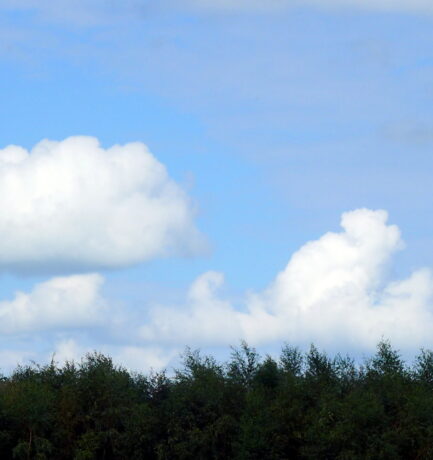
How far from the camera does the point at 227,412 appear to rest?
68.2 meters

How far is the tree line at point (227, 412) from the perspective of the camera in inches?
2489

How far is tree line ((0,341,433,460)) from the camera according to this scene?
2489 inches

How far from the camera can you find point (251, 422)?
2542 inches

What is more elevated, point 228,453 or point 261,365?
point 261,365

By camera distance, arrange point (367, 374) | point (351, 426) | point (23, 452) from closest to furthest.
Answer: point (351, 426), point (23, 452), point (367, 374)

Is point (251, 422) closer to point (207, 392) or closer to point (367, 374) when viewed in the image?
point (207, 392)

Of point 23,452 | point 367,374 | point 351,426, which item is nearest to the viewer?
point 351,426

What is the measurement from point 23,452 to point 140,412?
8.06 metres

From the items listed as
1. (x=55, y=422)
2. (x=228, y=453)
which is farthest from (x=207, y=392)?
(x=55, y=422)

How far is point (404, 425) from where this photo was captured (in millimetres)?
63719

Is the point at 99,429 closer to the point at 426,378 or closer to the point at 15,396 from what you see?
the point at 15,396

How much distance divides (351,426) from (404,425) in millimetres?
3583

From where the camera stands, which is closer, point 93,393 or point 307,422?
point 307,422

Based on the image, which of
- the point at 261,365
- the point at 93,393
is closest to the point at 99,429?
the point at 93,393
